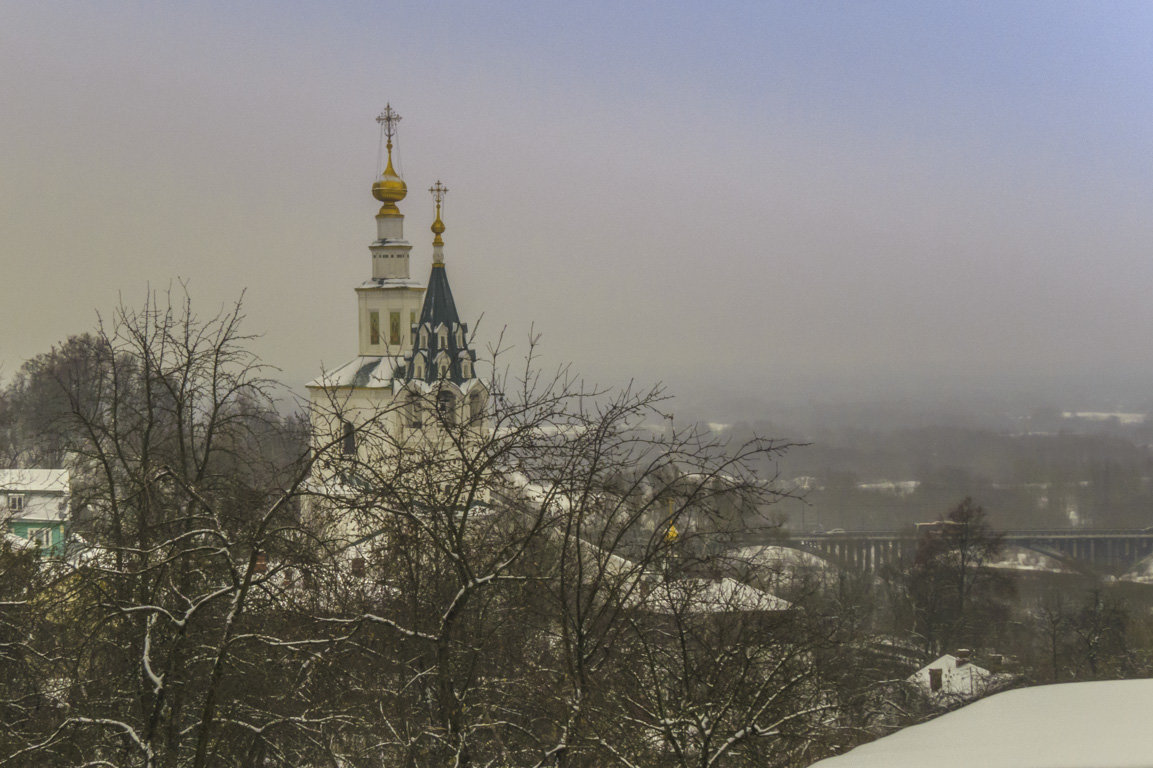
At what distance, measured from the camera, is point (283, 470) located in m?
4.33

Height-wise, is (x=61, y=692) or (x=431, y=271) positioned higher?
(x=431, y=271)

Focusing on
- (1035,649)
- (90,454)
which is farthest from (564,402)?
(1035,649)

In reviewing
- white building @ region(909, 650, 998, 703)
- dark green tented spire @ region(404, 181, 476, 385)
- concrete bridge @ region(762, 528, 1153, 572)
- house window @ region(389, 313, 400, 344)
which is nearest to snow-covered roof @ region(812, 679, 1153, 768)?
white building @ region(909, 650, 998, 703)

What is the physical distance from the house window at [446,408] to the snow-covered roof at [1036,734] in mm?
2786

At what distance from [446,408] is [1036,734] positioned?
3.17 meters

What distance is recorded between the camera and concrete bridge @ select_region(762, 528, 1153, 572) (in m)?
30.7

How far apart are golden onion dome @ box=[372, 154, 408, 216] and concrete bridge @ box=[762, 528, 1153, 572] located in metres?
14.6

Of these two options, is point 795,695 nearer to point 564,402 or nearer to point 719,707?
point 719,707

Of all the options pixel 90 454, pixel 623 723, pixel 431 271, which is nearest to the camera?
pixel 623 723

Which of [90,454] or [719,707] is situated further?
[90,454]

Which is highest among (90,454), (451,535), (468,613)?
(90,454)

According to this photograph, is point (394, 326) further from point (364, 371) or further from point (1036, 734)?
point (1036, 734)

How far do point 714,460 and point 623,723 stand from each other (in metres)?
1.05

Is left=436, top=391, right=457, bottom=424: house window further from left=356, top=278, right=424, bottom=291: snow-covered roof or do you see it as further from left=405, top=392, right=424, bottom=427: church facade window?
left=356, top=278, right=424, bottom=291: snow-covered roof
